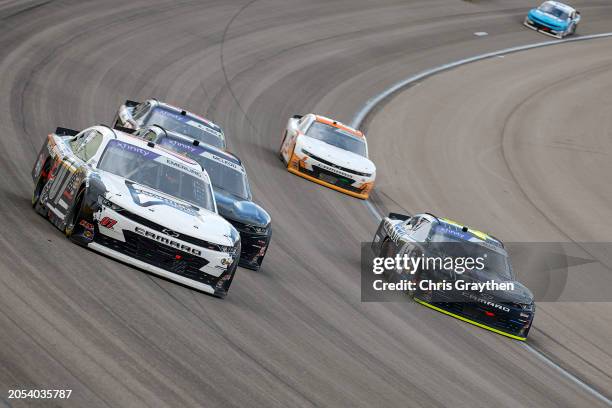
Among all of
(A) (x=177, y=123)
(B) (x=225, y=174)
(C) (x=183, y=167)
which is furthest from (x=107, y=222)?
(A) (x=177, y=123)

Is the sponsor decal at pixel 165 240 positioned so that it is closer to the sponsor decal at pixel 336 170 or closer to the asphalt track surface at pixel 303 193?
the asphalt track surface at pixel 303 193

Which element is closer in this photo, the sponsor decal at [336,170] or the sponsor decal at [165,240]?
the sponsor decal at [165,240]

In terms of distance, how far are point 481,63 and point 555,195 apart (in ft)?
53.7

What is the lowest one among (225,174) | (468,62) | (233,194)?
(468,62)

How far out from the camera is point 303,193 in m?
22.1

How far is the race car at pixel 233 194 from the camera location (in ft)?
47.9

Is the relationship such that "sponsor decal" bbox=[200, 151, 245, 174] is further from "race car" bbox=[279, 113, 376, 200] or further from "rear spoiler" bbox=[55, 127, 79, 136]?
"race car" bbox=[279, 113, 376, 200]

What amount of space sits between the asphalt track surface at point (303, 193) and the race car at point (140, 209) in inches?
8.8

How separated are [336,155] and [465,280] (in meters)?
8.38

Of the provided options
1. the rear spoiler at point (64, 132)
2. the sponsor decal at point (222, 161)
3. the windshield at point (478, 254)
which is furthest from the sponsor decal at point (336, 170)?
the rear spoiler at point (64, 132)

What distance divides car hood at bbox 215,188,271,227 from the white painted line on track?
4116 mm

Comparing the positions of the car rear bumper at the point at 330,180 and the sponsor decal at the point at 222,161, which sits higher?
the sponsor decal at the point at 222,161

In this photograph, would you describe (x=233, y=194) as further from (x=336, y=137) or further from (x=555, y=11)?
(x=555, y=11)

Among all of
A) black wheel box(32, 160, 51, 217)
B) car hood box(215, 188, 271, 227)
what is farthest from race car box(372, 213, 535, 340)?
black wheel box(32, 160, 51, 217)
